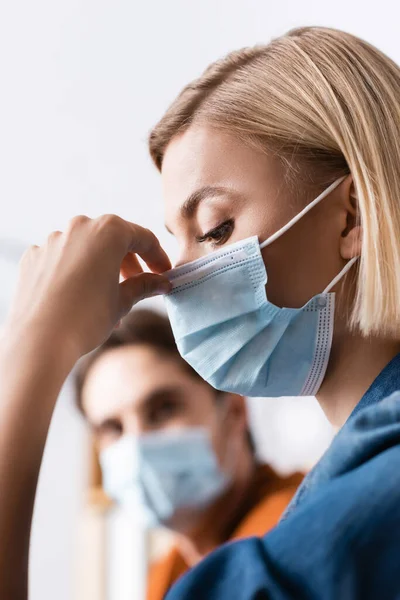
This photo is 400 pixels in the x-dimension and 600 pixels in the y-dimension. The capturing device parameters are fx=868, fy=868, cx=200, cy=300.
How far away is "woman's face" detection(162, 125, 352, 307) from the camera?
104 cm

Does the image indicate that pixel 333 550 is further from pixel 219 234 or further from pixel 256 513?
pixel 256 513

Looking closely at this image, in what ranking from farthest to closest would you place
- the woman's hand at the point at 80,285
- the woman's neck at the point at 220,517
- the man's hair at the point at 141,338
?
1. the man's hair at the point at 141,338
2. the woman's neck at the point at 220,517
3. the woman's hand at the point at 80,285

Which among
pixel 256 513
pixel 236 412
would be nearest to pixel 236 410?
pixel 236 412

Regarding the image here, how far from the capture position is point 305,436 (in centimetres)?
296

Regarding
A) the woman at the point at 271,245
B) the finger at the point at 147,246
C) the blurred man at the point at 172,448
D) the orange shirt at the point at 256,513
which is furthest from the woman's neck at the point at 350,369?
the blurred man at the point at 172,448

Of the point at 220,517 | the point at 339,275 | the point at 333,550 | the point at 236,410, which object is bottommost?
the point at 220,517

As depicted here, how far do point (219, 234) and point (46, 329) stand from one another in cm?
28

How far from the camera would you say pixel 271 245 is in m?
1.05

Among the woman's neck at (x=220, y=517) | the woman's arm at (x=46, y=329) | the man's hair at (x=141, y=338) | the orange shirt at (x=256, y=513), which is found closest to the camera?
the woman's arm at (x=46, y=329)

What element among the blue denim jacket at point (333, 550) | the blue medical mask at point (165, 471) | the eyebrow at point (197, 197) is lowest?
the blue medical mask at point (165, 471)

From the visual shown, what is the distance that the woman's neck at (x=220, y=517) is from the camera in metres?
2.19

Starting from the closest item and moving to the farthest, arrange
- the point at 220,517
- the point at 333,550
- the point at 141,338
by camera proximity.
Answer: the point at 333,550 < the point at 220,517 < the point at 141,338

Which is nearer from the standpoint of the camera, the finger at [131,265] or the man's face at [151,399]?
the finger at [131,265]

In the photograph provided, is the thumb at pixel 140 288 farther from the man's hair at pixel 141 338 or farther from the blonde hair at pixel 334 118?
the man's hair at pixel 141 338
